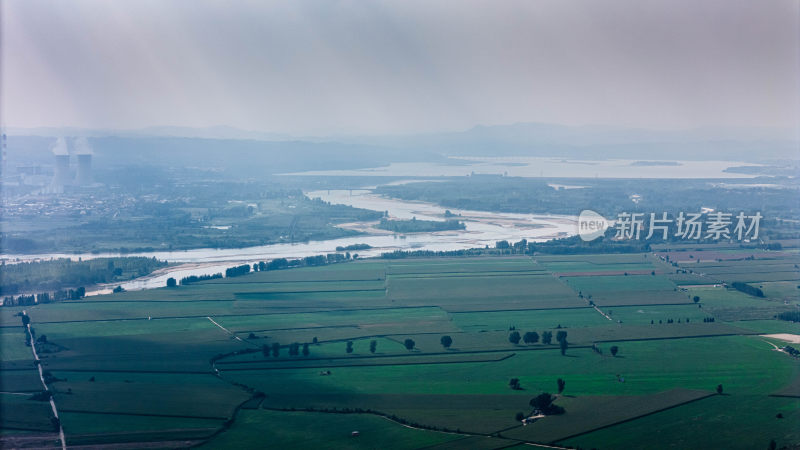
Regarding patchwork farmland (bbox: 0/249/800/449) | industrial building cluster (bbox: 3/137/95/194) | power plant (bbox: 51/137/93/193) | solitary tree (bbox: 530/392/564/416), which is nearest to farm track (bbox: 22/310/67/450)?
patchwork farmland (bbox: 0/249/800/449)

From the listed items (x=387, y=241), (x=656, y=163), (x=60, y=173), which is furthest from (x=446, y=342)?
(x=656, y=163)

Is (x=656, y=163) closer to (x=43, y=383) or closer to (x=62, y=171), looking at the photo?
(x=62, y=171)

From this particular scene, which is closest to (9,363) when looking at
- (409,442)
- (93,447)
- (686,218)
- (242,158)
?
(93,447)

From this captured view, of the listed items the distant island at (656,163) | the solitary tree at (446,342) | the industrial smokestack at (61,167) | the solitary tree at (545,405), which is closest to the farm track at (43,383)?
the solitary tree at (545,405)

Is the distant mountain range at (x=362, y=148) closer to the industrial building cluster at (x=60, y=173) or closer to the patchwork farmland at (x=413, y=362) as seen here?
the industrial building cluster at (x=60, y=173)

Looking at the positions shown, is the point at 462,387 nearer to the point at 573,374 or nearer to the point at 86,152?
the point at 573,374

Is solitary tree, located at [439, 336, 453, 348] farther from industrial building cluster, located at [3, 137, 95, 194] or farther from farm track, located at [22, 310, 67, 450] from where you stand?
industrial building cluster, located at [3, 137, 95, 194]

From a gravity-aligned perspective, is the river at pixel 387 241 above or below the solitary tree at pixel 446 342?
above
